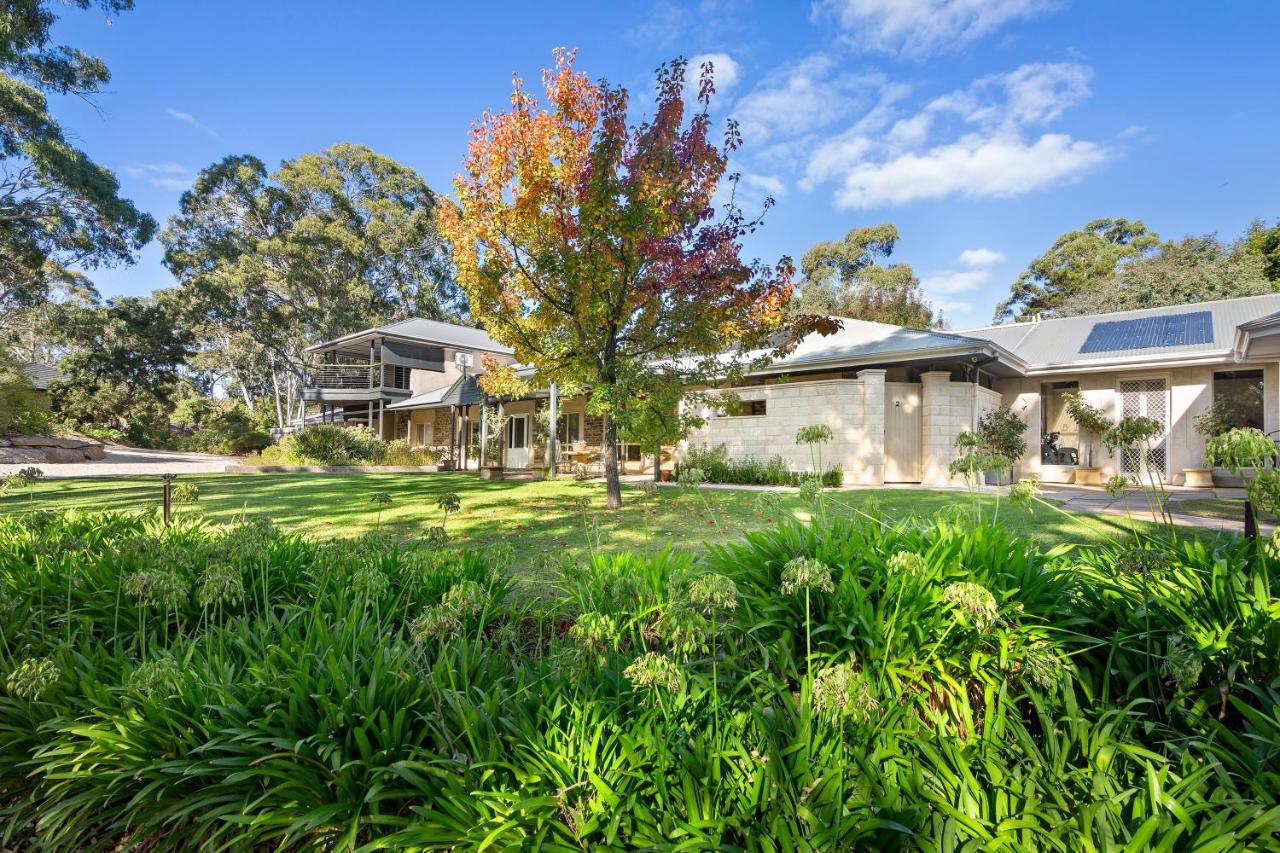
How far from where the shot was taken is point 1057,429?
15.2 metres

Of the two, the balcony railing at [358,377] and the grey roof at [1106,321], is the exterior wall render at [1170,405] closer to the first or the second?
the grey roof at [1106,321]

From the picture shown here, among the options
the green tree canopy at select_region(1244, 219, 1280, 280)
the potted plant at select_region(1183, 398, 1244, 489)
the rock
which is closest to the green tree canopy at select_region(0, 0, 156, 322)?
the rock

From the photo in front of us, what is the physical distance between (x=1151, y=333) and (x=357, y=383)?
34.3 metres

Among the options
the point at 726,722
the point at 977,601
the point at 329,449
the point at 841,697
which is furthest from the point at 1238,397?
the point at 329,449

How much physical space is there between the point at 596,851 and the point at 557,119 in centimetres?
913

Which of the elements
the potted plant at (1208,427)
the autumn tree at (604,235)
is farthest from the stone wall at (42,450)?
the potted plant at (1208,427)

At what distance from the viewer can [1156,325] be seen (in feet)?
50.1

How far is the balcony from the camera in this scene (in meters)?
28.2

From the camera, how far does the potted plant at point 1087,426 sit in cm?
1373

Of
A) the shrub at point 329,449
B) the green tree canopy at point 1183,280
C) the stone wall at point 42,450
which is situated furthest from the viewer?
the shrub at point 329,449

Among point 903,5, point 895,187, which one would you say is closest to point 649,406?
point 903,5

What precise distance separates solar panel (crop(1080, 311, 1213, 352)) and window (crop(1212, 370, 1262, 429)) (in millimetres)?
1008

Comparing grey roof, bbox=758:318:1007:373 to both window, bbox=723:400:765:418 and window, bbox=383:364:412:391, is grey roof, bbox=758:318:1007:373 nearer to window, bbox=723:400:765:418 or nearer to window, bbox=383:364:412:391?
window, bbox=723:400:765:418

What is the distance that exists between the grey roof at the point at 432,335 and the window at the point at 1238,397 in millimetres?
25544
